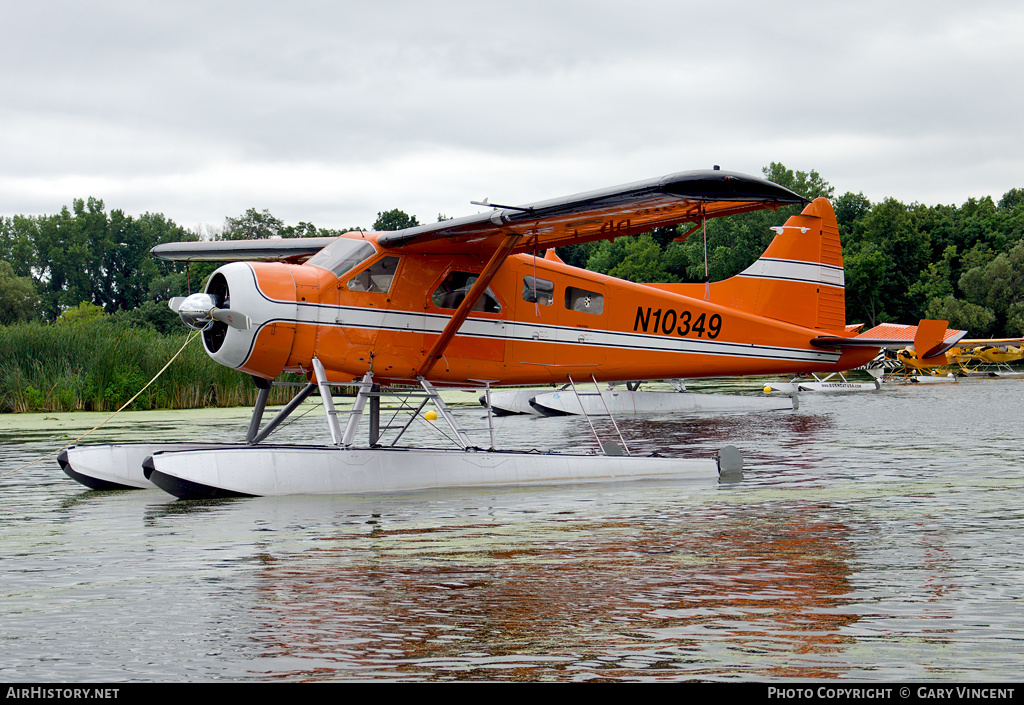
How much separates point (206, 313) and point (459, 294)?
273 cm

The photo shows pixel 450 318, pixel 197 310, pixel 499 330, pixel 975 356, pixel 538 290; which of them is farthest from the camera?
pixel 975 356

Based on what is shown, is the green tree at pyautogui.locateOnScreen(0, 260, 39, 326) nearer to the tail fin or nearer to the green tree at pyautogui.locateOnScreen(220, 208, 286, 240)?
the green tree at pyautogui.locateOnScreen(220, 208, 286, 240)

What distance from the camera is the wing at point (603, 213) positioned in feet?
26.5

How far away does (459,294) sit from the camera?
34.4ft

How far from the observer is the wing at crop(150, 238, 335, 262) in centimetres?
1237

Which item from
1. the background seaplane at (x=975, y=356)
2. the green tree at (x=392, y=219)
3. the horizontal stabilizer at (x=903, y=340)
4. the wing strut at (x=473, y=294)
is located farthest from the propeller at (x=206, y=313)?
the green tree at (x=392, y=219)

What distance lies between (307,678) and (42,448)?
39.3 ft

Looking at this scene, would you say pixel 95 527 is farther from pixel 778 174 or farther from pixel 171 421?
pixel 778 174

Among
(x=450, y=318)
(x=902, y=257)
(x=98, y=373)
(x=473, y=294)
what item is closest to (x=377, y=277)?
(x=450, y=318)

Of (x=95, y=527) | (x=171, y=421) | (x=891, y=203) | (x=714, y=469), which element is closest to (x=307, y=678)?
(x=95, y=527)

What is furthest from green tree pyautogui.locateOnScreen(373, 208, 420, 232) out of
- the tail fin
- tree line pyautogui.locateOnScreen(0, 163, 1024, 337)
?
the tail fin

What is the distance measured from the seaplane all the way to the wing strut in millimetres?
21

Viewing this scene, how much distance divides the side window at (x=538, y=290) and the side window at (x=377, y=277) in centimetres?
153

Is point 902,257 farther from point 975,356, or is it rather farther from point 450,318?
point 450,318
